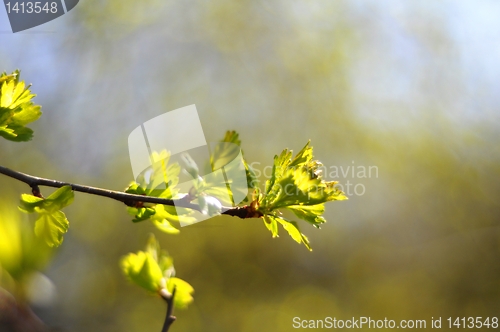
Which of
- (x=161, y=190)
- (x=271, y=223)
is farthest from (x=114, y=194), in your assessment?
(x=271, y=223)

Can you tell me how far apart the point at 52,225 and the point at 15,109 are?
15 cm

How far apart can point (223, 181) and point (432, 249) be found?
10.4 feet

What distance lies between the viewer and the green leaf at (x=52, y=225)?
40 centimetres

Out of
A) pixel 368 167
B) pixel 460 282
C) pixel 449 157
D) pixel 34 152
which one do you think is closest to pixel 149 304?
pixel 34 152

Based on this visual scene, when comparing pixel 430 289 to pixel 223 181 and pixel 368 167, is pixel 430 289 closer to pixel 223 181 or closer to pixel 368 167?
pixel 368 167

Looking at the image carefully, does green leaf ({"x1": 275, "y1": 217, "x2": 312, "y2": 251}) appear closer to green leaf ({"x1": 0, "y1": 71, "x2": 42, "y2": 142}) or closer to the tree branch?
the tree branch

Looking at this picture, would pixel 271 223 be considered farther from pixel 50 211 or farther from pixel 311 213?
pixel 50 211

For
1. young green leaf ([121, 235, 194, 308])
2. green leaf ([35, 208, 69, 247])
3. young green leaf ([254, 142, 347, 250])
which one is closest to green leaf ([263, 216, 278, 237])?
young green leaf ([254, 142, 347, 250])

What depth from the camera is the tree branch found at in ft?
1.23

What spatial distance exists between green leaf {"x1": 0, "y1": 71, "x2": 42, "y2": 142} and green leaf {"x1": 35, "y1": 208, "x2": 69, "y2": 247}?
11 cm

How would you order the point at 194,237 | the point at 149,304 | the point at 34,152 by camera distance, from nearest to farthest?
the point at 34,152 < the point at 149,304 < the point at 194,237

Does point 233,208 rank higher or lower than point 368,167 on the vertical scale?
lower

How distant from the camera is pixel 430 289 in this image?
9.68ft

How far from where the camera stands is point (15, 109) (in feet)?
1.47
